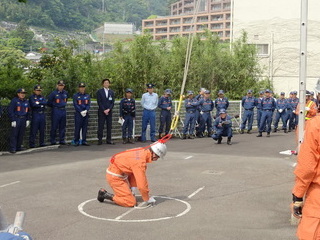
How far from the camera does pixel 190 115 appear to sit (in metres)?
22.7

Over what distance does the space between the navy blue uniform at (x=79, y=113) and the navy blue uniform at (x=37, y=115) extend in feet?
4.55

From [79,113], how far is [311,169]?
14.1 meters

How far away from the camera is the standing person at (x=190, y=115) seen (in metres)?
22.6

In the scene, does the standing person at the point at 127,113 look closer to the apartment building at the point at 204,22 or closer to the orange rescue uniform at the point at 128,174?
the orange rescue uniform at the point at 128,174

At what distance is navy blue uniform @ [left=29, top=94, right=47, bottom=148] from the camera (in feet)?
55.8

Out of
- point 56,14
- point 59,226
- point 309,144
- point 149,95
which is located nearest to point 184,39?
point 149,95

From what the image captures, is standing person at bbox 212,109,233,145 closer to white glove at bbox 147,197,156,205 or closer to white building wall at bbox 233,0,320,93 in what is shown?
white glove at bbox 147,197,156,205

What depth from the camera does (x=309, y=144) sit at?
5.06 m

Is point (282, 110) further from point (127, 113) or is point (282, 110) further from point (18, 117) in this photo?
point (18, 117)

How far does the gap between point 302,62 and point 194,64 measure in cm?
2721

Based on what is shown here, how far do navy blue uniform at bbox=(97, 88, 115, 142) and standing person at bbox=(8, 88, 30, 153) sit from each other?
3.23 m

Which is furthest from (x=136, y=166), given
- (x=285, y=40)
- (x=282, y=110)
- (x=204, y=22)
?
(x=204, y=22)

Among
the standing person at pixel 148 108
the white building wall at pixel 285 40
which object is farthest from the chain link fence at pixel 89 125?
the white building wall at pixel 285 40

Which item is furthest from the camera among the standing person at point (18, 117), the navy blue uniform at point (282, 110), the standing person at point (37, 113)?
the navy blue uniform at point (282, 110)
